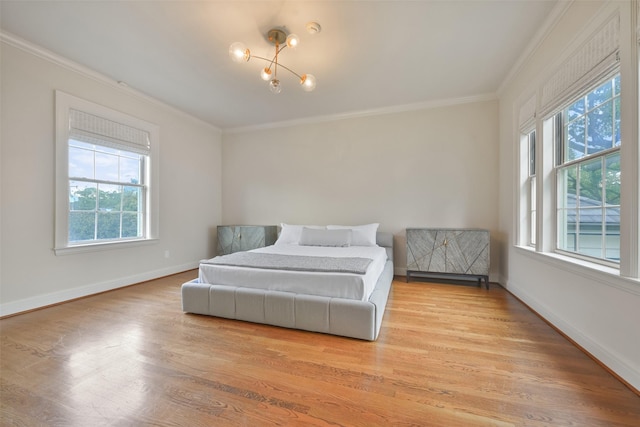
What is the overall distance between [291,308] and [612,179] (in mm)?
2649

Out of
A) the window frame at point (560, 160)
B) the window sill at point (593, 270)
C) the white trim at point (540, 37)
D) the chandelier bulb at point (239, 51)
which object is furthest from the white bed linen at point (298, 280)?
the white trim at point (540, 37)

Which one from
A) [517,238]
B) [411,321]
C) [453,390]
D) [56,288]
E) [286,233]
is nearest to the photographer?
[453,390]

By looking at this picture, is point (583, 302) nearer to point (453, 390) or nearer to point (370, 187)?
point (453, 390)

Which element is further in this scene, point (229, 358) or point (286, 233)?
point (286, 233)

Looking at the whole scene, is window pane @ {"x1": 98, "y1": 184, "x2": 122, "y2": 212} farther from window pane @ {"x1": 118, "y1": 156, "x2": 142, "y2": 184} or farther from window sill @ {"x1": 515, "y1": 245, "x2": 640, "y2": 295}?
window sill @ {"x1": 515, "y1": 245, "x2": 640, "y2": 295}

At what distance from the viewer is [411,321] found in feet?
7.91

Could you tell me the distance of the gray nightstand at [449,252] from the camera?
11.4ft

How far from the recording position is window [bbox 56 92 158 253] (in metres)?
2.95

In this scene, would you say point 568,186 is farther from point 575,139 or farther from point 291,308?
point 291,308

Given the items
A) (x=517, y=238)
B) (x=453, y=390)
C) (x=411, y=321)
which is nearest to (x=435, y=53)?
(x=517, y=238)

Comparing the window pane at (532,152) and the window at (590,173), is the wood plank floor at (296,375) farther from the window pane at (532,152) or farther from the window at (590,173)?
the window pane at (532,152)

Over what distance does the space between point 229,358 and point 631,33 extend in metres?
3.33

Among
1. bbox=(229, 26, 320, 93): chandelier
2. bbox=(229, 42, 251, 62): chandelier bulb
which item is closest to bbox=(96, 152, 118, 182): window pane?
bbox=(229, 26, 320, 93): chandelier

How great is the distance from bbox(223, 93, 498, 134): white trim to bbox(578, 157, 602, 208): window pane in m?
2.16
